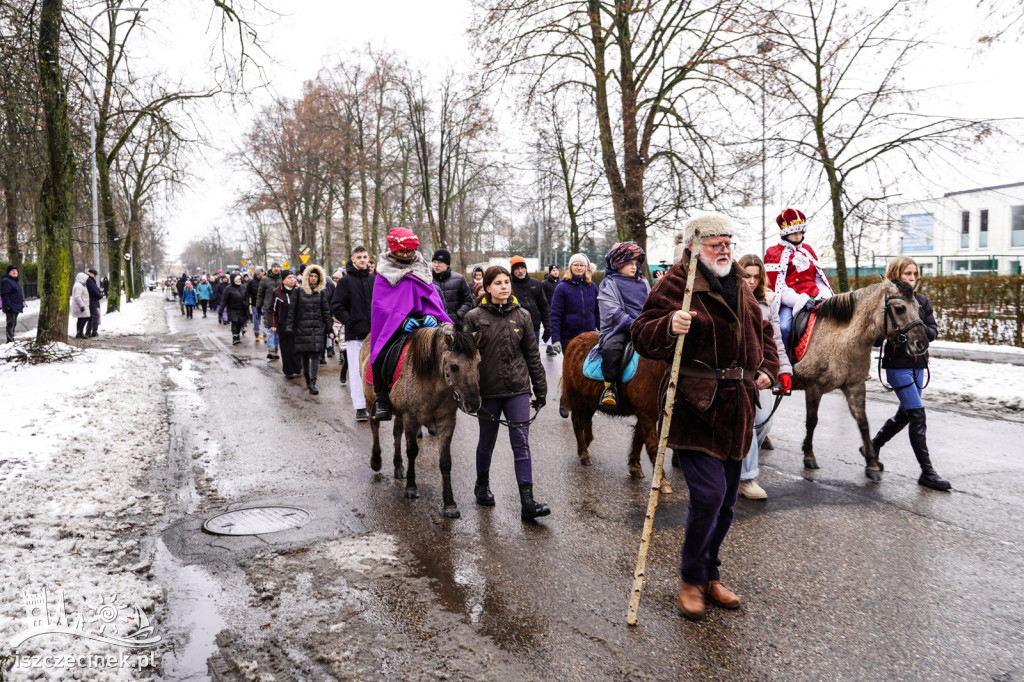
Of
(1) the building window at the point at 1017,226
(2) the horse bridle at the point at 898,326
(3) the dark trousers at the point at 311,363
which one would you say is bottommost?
(3) the dark trousers at the point at 311,363

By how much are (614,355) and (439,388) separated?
5.23ft

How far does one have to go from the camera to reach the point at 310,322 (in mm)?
12391

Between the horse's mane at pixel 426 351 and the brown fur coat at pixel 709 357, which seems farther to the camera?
the horse's mane at pixel 426 351

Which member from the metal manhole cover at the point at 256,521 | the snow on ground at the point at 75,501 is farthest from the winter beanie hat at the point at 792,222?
the snow on ground at the point at 75,501

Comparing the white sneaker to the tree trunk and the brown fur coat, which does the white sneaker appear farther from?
the tree trunk

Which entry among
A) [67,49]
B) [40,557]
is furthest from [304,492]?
[67,49]

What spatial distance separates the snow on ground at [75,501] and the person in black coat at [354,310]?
7.24ft

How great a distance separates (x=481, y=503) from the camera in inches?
231

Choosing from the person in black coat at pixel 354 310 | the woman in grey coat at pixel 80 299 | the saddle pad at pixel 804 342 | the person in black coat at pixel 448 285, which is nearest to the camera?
the saddle pad at pixel 804 342

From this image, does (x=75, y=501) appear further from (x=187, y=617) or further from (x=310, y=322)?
(x=310, y=322)

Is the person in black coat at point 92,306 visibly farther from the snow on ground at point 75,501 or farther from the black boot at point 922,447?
the black boot at point 922,447

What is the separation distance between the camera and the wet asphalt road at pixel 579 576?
342 cm

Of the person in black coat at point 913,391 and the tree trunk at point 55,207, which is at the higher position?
the tree trunk at point 55,207

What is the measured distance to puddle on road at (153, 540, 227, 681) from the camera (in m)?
3.38
